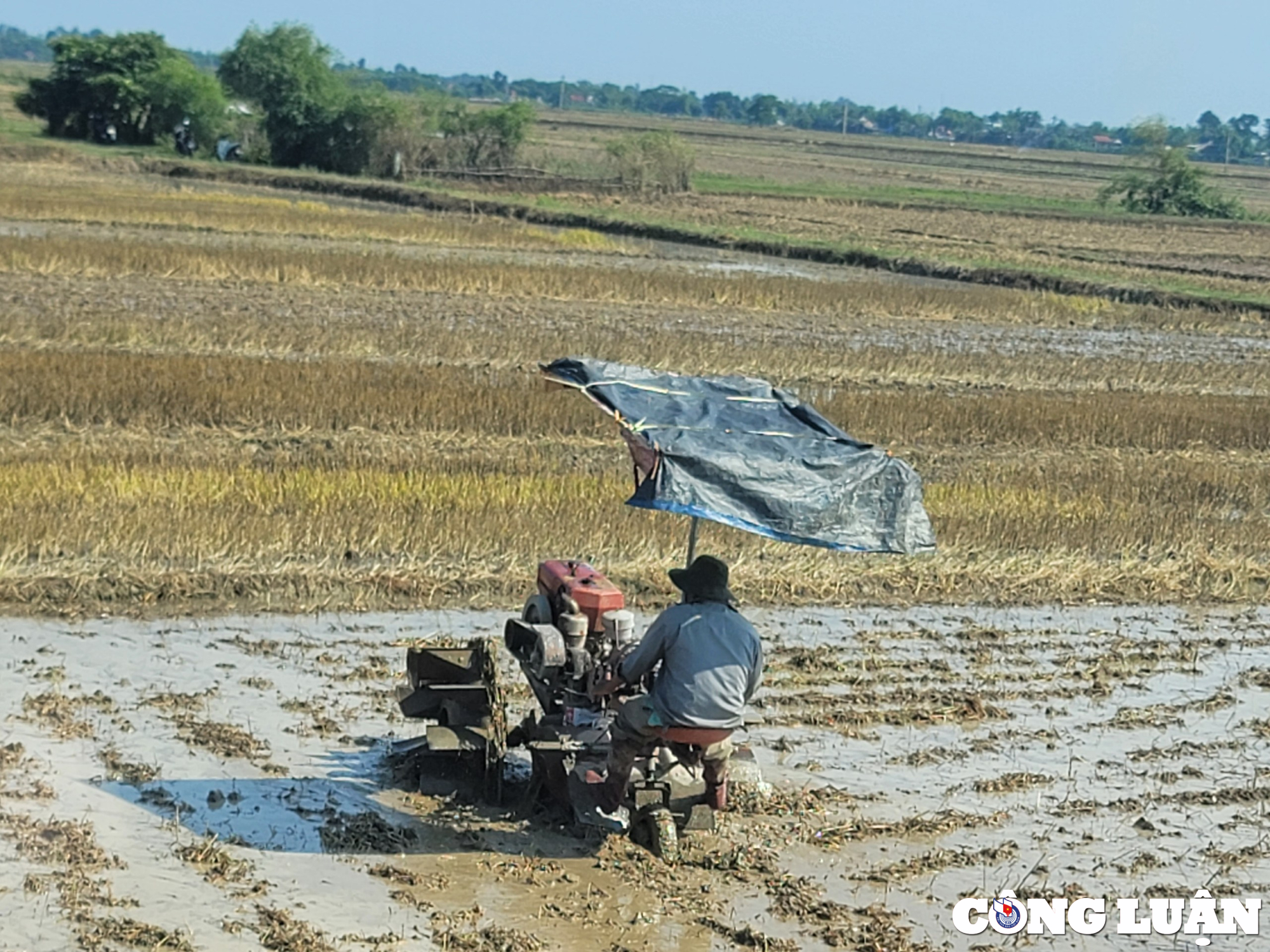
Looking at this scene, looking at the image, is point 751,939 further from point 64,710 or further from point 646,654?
point 64,710

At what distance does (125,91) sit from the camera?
192ft

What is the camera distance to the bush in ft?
159

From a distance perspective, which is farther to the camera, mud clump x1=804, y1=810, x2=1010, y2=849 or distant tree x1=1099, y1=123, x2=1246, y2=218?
distant tree x1=1099, y1=123, x2=1246, y2=218

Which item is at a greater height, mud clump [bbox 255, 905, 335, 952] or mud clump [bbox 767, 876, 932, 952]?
mud clump [bbox 767, 876, 932, 952]

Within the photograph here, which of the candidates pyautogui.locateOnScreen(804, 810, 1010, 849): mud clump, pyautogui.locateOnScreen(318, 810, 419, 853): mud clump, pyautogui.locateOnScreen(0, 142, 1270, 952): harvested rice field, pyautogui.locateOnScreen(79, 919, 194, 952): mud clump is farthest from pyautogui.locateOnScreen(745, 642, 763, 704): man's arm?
pyautogui.locateOnScreen(79, 919, 194, 952): mud clump

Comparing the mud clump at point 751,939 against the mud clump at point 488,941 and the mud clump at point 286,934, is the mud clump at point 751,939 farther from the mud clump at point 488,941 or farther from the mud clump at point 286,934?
the mud clump at point 286,934

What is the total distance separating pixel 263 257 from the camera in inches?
962

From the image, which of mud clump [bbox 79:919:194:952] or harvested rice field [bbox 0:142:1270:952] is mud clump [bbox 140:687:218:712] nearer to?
harvested rice field [bbox 0:142:1270:952]

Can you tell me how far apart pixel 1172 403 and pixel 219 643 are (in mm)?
12166

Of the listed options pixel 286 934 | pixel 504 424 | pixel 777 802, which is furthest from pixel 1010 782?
pixel 504 424

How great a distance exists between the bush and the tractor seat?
42.8 meters

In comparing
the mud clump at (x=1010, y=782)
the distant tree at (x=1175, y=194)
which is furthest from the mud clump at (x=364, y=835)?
the distant tree at (x=1175, y=194)

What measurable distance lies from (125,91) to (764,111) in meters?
123

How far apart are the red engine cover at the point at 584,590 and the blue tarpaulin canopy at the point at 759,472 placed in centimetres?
55
